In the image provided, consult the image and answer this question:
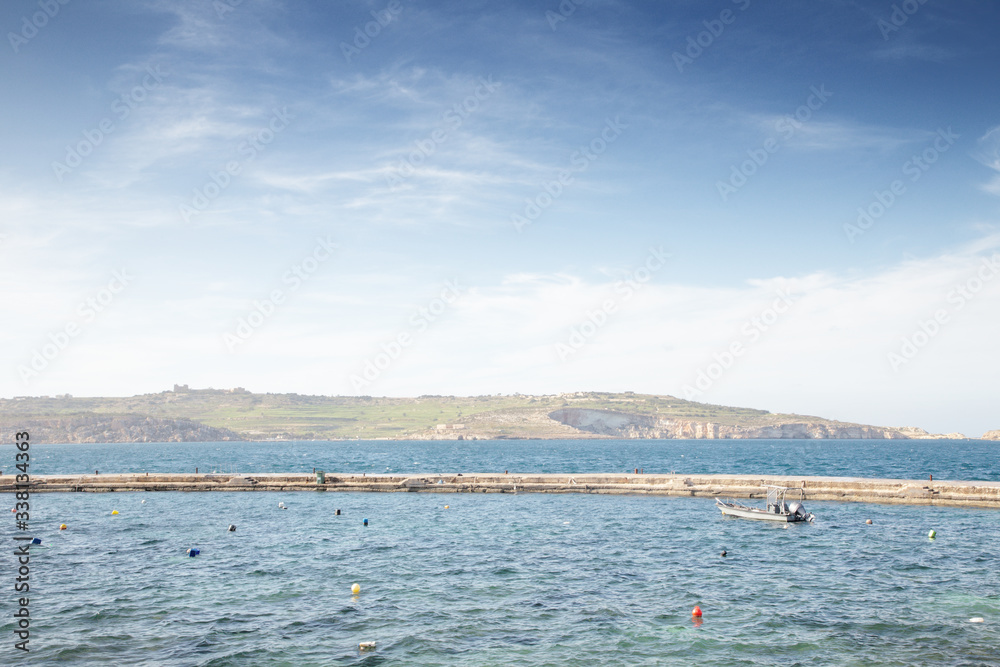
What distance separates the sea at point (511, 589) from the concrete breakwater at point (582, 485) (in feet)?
13.4

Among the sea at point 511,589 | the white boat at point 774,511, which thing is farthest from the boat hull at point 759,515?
the sea at point 511,589

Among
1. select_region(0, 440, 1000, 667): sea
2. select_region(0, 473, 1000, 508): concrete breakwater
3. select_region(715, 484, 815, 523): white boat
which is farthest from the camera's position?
select_region(0, 473, 1000, 508): concrete breakwater

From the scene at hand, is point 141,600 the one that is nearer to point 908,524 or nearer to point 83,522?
point 83,522

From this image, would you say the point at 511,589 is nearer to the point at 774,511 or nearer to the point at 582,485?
the point at 774,511

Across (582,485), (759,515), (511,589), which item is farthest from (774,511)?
(511,589)

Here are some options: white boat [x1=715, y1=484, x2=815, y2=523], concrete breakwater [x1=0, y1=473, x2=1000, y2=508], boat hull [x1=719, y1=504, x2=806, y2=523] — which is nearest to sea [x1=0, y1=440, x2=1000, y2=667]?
boat hull [x1=719, y1=504, x2=806, y2=523]

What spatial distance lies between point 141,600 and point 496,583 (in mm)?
13498

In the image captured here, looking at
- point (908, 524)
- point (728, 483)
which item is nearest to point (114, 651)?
point (908, 524)

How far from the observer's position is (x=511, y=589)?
27.1 metres

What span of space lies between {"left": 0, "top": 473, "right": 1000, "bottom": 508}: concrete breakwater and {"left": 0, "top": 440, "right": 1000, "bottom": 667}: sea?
410 cm

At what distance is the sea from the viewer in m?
20.3

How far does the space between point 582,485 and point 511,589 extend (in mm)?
32961

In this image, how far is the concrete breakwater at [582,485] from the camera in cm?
5125

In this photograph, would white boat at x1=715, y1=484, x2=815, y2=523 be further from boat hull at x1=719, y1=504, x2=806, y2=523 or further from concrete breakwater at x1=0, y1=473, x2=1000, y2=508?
concrete breakwater at x1=0, y1=473, x2=1000, y2=508
